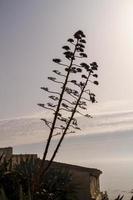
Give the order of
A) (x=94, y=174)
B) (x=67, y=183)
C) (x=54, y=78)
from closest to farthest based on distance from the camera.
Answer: (x=54, y=78) → (x=67, y=183) → (x=94, y=174)

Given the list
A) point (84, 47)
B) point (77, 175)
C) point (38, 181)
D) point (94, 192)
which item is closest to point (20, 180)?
point (38, 181)

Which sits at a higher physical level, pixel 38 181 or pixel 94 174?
pixel 94 174

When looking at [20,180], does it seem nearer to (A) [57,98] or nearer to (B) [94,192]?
(A) [57,98]

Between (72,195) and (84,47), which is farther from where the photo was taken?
(72,195)

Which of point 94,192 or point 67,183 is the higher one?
point 94,192

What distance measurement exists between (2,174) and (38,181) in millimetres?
3338

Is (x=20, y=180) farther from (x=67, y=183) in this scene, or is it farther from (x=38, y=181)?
(x=38, y=181)

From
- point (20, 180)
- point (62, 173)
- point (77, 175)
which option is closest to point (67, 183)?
point (62, 173)

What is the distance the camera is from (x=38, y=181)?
416 inches

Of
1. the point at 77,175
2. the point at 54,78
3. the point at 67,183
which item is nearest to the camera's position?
the point at 54,78

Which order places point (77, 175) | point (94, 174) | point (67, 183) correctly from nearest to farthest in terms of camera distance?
point (67, 183) → point (77, 175) → point (94, 174)

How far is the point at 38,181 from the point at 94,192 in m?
16.8

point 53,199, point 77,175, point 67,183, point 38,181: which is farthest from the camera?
point 77,175

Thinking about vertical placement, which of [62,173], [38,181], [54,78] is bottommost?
[38,181]
